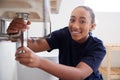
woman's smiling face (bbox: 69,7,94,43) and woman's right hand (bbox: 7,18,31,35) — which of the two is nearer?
woman's right hand (bbox: 7,18,31,35)

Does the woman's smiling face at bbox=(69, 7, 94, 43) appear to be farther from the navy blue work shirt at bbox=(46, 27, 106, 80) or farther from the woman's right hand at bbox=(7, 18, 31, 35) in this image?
the woman's right hand at bbox=(7, 18, 31, 35)

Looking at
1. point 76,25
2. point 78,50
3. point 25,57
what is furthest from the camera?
point 78,50

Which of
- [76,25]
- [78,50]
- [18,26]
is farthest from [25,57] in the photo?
[78,50]

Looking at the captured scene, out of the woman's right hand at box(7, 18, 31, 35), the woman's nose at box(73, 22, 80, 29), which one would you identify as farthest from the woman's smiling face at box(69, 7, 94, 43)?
the woman's right hand at box(7, 18, 31, 35)

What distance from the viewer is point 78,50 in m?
0.85

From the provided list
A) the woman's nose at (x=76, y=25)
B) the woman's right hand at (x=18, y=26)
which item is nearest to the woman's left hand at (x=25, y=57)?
the woman's right hand at (x=18, y=26)

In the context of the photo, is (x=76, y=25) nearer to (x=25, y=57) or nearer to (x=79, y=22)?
(x=79, y=22)

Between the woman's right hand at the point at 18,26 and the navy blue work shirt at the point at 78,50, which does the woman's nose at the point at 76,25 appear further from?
the woman's right hand at the point at 18,26

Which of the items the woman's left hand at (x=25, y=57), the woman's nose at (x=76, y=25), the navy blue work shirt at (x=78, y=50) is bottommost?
the navy blue work shirt at (x=78, y=50)

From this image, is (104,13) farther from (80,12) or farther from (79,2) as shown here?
(80,12)

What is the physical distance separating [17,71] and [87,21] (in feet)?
1.28

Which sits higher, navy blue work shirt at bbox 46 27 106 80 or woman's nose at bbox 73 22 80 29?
woman's nose at bbox 73 22 80 29

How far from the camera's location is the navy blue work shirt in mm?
768

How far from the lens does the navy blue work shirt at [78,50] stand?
30.2 inches
